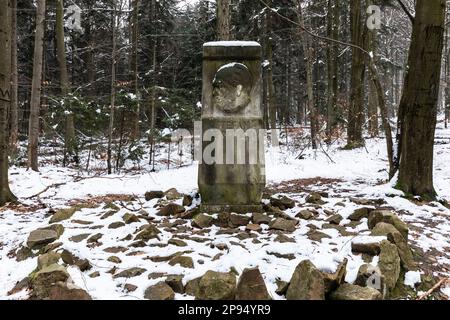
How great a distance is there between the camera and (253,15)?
19031 mm

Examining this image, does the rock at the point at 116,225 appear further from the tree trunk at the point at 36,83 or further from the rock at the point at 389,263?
the tree trunk at the point at 36,83

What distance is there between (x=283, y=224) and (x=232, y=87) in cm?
210

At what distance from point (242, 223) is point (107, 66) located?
75.6 feet

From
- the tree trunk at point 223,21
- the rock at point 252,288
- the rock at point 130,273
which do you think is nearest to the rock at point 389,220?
the rock at point 252,288

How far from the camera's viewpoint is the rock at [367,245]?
3873 millimetres

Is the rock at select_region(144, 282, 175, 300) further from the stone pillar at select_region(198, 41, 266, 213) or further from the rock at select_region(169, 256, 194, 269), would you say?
the stone pillar at select_region(198, 41, 266, 213)

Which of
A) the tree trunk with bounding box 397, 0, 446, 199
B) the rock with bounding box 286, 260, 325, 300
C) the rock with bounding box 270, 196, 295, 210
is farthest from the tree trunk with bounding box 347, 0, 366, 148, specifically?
the rock with bounding box 286, 260, 325, 300

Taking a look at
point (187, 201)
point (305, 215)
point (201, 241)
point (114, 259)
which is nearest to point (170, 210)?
point (187, 201)

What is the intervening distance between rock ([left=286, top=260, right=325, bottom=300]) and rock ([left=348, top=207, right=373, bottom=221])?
7.42ft

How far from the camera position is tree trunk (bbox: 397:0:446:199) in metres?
6.44

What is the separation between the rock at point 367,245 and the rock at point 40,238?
347 cm

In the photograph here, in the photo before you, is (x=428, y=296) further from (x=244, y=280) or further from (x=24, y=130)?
(x=24, y=130)

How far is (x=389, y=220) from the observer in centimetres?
457

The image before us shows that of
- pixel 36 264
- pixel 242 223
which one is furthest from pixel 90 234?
pixel 242 223
